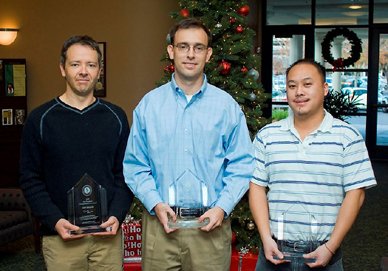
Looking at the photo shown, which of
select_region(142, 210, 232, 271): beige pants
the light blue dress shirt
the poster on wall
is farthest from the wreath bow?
select_region(142, 210, 232, 271): beige pants

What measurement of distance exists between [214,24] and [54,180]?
2552 millimetres

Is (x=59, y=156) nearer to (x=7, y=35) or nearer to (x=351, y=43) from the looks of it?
(x=7, y=35)

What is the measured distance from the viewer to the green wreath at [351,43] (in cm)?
1016

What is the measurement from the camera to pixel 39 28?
7.75 meters

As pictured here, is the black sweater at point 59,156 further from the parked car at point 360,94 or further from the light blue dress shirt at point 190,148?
the parked car at point 360,94

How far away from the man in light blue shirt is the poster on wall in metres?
5.96

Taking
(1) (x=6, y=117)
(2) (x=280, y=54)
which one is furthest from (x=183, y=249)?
(2) (x=280, y=54)

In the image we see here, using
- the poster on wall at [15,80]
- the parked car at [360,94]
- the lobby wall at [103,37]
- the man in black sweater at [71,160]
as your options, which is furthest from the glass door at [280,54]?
the man in black sweater at [71,160]

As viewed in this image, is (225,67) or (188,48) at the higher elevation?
(225,67)

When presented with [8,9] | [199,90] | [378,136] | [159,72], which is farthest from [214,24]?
[378,136]

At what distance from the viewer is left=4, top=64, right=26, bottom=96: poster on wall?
7.62 meters

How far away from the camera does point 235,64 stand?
14.6 ft

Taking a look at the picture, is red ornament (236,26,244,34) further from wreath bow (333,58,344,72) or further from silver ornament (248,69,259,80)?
wreath bow (333,58,344,72)

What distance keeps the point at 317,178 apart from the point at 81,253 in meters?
1.03
